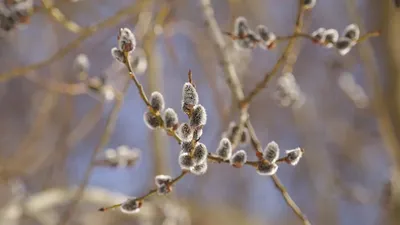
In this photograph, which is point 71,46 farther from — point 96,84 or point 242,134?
point 242,134

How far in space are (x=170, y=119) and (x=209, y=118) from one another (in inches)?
85.0

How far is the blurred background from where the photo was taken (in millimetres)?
1661

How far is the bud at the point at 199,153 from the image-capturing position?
2.36 ft


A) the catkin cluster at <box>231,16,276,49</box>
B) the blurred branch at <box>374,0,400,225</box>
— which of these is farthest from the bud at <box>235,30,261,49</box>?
the blurred branch at <box>374,0,400,225</box>

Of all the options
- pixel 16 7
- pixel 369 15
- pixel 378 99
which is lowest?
pixel 378 99

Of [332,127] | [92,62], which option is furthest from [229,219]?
[92,62]

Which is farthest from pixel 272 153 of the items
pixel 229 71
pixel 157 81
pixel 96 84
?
pixel 157 81

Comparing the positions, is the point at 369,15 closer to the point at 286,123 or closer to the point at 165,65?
the point at 286,123

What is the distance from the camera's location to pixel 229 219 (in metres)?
3.02

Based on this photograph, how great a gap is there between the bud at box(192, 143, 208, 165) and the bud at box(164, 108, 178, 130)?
0.09 m

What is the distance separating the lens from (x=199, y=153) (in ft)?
2.37

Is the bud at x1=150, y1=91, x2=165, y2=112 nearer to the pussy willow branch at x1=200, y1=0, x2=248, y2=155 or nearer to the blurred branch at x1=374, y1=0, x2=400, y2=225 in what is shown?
the pussy willow branch at x1=200, y1=0, x2=248, y2=155

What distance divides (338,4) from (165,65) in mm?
1111

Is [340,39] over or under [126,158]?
over
